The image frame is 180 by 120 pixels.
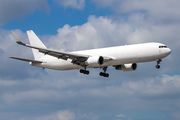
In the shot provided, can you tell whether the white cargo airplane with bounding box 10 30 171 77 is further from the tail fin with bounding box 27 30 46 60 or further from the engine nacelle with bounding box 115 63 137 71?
the tail fin with bounding box 27 30 46 60

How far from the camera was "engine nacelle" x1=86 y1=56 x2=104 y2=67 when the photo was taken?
178 feet

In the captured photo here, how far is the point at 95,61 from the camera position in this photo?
54281 millimetres

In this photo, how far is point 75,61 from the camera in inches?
2259

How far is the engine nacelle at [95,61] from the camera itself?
2136 inches

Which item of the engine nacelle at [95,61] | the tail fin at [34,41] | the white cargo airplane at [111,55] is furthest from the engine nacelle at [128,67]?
the tail fin at [34,41]

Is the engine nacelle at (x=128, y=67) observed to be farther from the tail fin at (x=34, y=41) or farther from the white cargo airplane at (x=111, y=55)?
the tail fin at (x=34, y=41)

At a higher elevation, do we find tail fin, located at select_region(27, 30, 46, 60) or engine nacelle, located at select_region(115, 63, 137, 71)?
tail fin, located at select_region(27, 30, 46, 60)

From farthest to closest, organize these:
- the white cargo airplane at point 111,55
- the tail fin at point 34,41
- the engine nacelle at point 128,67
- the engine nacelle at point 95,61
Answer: the tail fin at point 34,41 → the engine nacelle at point 128,67 → the engine nacelle at point 95,61 → the white cargo airplane at point 111,55

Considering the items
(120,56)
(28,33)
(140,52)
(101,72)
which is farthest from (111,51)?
(28,33)

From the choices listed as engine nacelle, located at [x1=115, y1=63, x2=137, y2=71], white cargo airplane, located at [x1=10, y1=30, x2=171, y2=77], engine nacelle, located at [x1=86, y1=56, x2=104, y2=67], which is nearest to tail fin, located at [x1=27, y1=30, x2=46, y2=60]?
white cargo airplane, located at [x1=10, y1=30, x2=171, y2=77]

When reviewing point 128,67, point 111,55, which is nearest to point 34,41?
point 111,55

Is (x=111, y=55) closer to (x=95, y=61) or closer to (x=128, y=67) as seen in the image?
(x=95, y=61)

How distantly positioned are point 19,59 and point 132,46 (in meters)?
22.4

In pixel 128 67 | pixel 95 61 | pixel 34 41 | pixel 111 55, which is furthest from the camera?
pixel 34 41
